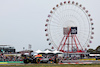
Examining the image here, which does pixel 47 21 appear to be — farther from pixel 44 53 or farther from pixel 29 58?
pixel 29 58

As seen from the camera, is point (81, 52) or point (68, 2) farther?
point (81, 52)

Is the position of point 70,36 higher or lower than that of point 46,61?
higher

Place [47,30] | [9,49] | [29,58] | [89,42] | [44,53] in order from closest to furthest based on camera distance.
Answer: [29,58]
[44,53]
[47,30]
[89,42]
[9,49]

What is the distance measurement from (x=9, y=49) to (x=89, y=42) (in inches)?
2529

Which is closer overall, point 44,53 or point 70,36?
point 44,53

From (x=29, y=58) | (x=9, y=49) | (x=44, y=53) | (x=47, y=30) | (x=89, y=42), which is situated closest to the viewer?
(x=29, y=58)

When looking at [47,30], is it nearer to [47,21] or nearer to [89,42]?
[47,21]

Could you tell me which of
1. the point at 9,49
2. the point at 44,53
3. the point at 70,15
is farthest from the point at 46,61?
the point at 9,49

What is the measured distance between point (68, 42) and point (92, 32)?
991 cm

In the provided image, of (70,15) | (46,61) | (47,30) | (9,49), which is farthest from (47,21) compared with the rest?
(9,49)

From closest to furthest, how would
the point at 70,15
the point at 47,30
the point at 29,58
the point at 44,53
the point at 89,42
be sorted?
the point at 29,58 → the point at 44,53 → the point at 70,15 → the point at 47,30 → the point at 89,42

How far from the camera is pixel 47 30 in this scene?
3423 inches

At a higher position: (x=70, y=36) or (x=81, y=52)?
(x=70, y=36)

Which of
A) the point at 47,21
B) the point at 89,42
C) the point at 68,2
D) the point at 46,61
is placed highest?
the point at 68,2
